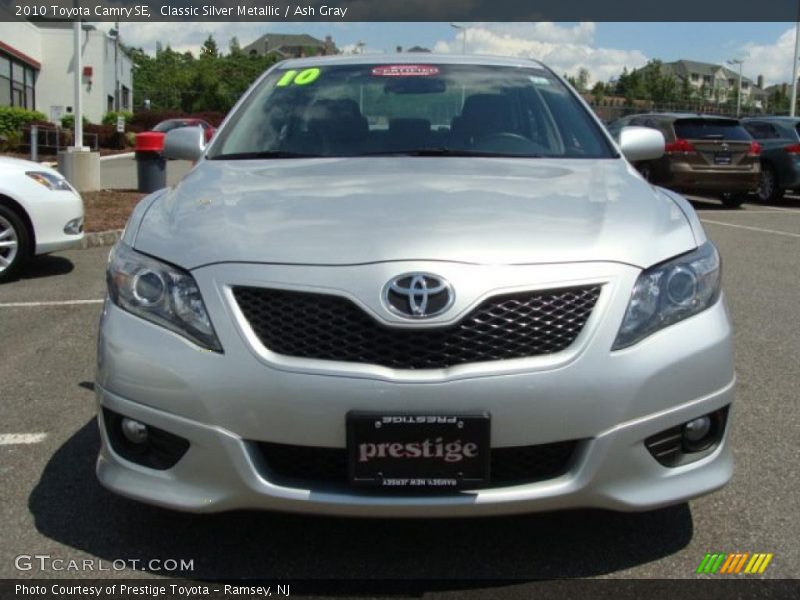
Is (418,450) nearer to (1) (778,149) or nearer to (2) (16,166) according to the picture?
(2) (16,166)

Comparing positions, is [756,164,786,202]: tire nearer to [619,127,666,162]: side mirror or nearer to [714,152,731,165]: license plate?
[714,152,731,165]: license plate

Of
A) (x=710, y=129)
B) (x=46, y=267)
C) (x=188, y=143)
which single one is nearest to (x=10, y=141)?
(x=710, y=129)

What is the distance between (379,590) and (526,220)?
1134mm

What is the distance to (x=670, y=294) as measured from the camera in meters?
2.58

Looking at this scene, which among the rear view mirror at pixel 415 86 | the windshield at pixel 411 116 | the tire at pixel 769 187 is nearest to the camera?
the windshield at pixel 411 116

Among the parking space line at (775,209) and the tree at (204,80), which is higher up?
the tree at (204,80)

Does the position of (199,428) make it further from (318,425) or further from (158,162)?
(158,162)

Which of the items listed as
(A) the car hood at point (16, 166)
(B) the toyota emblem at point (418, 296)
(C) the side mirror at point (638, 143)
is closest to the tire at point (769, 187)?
(A) the car hood at point (16, 166)

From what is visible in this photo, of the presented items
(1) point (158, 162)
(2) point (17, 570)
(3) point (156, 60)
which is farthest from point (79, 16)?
(3) point (156, 60)

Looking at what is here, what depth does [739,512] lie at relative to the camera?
10.0 ft

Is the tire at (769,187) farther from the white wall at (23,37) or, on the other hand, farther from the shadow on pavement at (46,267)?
the white wall at (23,37)

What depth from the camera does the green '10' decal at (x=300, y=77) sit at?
13.8 ft

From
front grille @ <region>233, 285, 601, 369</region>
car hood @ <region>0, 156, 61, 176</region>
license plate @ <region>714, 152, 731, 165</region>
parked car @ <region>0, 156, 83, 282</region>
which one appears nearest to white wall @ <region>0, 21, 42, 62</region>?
Answer: license plate @ <region>714, 152, 731, 165</region>

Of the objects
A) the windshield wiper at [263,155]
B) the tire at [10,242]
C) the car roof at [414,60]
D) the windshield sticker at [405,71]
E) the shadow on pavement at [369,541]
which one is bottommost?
the shadow on pavement at [369,541]
